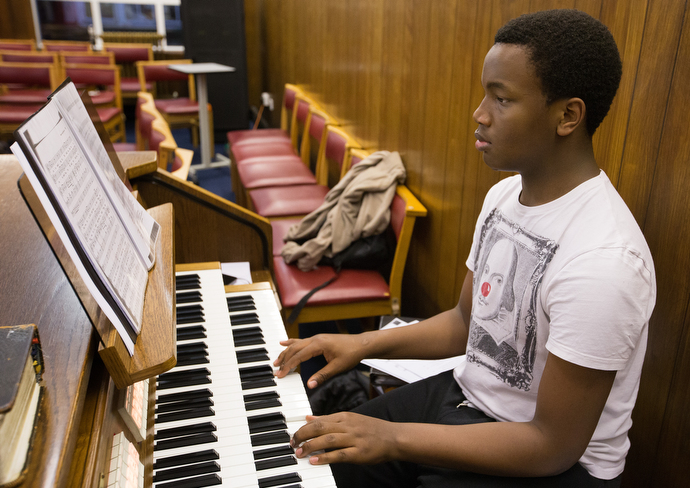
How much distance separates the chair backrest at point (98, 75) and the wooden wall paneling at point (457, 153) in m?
4.97

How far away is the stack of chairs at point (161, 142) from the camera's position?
295 centimetres

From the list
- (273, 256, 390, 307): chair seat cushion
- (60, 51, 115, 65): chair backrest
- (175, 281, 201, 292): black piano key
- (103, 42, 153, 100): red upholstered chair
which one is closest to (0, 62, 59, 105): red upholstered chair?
(60, 51, 115, 65): chair backrest

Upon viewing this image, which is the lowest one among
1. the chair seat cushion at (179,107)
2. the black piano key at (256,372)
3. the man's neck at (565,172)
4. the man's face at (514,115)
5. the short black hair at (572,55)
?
the chair seat cushion at (179,107)

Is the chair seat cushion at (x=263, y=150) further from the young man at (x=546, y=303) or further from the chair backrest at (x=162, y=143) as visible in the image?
the young man at (x=546, y=303)

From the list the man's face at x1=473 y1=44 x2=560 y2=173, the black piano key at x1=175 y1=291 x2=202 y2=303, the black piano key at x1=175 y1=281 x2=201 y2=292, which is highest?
the man's face at x1=473 y1=44 x2=560 y2=173

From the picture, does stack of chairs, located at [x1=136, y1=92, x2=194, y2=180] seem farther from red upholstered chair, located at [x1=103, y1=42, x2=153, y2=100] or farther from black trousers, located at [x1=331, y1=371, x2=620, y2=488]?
red upholstered chair, located at [x1=103, y1=42, x2=153, y2=100]

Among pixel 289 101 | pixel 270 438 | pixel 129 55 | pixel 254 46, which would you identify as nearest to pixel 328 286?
pixel 270 438

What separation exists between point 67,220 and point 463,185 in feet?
5.30

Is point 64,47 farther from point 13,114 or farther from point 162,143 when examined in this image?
point 162,143

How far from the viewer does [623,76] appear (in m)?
1.36

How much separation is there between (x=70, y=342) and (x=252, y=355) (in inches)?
21.9

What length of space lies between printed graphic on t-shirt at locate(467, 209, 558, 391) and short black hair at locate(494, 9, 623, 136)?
0.95 feet

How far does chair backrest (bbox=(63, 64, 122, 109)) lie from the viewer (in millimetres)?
6075

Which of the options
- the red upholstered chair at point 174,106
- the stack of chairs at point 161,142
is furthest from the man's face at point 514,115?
the red upholstered chair at point 174,106
